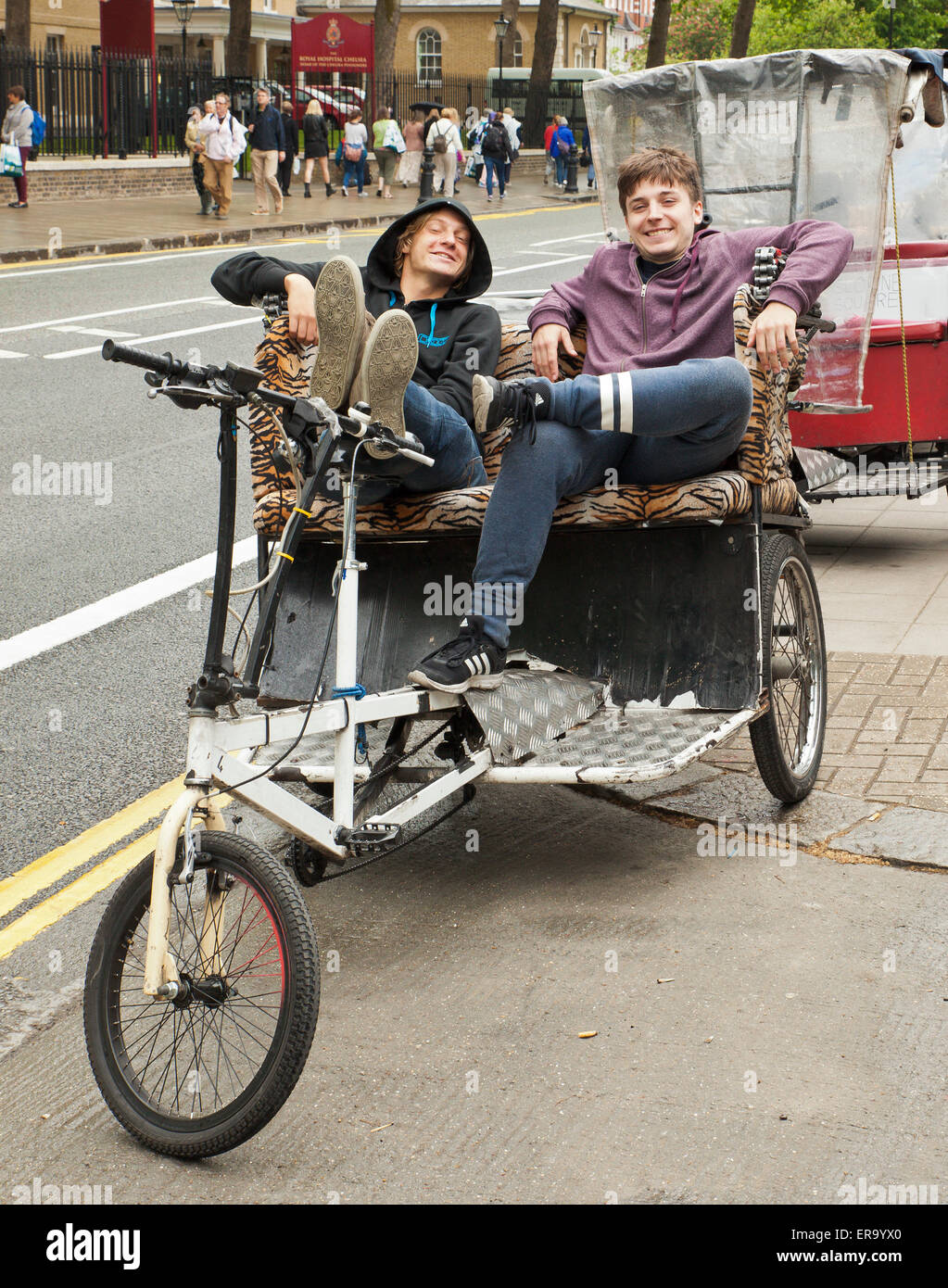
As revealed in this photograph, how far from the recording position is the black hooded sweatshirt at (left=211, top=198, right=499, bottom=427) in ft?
16.3

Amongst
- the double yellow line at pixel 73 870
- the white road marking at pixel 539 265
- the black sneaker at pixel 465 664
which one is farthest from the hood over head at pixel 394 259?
the white road marking at pixel 539 265

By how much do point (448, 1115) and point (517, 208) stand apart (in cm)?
3522

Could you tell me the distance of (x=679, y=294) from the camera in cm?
512

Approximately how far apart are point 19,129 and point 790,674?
84.2 feet

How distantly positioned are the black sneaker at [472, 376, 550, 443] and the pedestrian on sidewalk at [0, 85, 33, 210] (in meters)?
25.1

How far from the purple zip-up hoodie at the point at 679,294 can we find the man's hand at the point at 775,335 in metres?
0.16

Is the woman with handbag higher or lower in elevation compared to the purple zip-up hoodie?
higher

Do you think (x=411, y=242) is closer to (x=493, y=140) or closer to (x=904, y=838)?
(x=904, y=838)

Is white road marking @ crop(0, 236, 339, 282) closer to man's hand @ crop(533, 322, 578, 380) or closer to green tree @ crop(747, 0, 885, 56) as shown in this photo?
man's hand @ crop(533, 322, 578, 380)

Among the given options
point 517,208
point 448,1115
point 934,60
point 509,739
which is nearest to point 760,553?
point 509,739

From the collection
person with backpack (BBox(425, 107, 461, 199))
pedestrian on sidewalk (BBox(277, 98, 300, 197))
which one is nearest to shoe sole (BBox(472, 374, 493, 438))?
pedestrian on sidewalk (BBox(277, 98, 300, 197))

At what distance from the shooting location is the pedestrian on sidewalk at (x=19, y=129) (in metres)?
27.0

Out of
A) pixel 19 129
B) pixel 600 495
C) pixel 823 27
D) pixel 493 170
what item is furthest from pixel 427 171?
pixel 823 27

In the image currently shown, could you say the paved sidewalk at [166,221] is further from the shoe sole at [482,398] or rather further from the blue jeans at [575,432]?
the shoe sole at [482,398]
